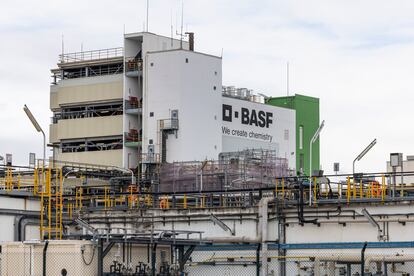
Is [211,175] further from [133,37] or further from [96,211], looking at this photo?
[133,37]

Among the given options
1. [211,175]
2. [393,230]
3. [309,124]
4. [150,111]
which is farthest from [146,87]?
[393,230]

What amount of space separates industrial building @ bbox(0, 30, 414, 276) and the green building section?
10937mm

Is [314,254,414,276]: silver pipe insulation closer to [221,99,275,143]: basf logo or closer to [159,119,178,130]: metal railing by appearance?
[159,119,178,130]: metal railing

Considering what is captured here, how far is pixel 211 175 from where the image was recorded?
52.4 metres

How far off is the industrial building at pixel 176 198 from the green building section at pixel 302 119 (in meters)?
10.9

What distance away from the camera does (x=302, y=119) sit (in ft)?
268

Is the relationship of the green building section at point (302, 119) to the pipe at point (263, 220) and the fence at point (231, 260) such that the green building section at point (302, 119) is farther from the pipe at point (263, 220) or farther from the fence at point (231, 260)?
the pipe at point (263, 220)

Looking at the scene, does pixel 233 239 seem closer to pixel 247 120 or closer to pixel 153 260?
pixel 153 260

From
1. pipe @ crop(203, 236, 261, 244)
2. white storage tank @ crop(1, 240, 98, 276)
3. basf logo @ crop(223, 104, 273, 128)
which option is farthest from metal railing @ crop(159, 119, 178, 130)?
white storage tank @ crop(1, 240, 98, 276)

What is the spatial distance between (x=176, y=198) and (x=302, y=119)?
1370 inches

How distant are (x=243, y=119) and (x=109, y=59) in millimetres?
10679

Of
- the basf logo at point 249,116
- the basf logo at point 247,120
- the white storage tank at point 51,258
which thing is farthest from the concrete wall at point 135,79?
the white storage tank at point 51,258

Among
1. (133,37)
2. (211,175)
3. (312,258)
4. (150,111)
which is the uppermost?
(133,37)

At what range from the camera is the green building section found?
266 feet
